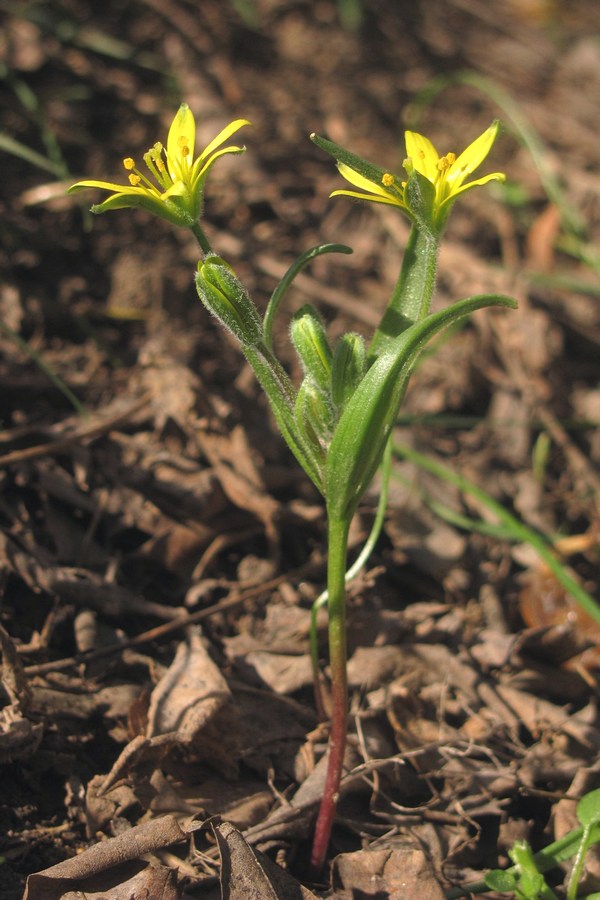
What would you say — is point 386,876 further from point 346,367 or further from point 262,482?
point 262,482

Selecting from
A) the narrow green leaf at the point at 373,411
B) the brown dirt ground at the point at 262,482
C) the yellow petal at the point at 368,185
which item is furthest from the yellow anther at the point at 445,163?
the brown dirt ground at the point at 262,482

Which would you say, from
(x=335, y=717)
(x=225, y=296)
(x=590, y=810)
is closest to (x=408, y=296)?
(x=225, y=296)

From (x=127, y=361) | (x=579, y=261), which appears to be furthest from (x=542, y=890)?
(x=579, y=261)

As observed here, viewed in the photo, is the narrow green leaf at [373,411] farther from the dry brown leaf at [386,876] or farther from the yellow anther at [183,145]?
the dry brown leaf at [386,876]

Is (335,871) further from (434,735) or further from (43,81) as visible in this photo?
(43,81)

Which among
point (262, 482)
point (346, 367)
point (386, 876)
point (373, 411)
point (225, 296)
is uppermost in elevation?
point (225, 296)

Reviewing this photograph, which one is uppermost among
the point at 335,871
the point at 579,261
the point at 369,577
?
the point at 579,261
